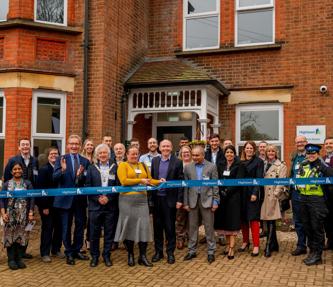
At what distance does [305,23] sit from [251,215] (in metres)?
5.95

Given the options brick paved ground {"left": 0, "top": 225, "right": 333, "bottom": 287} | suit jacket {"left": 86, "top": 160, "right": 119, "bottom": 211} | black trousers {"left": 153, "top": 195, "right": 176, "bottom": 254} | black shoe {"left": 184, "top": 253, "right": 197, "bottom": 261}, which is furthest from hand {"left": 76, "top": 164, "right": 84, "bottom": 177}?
black shoe {"left": 184, "top": 253, "right": 197, "bottom": 261}

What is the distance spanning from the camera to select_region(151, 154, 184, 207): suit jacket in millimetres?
6886

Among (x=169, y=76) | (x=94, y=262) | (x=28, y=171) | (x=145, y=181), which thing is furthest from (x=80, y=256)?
(x=169, y=76)

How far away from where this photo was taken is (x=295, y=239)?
830 cm

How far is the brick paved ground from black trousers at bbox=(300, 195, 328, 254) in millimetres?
317

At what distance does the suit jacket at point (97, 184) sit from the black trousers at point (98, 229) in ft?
0.25

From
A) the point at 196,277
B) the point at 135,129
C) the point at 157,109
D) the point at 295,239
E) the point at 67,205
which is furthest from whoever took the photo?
the point at 135,129

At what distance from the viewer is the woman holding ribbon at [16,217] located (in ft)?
21.5

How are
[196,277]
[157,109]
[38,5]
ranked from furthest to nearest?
[157,109], [38,5], [196,277]

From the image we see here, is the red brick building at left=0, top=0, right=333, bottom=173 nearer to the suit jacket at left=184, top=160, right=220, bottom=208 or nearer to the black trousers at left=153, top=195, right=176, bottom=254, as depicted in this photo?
the suit jacket at left=184, top=160, right=220, bottom=208

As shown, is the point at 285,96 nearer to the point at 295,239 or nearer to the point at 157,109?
the point at 157,109

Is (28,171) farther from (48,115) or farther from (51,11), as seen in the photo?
(51,11)

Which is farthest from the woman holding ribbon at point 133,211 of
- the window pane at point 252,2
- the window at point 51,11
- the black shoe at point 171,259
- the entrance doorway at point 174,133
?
the window pane at point 252,2

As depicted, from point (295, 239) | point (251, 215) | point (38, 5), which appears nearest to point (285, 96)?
point (295, 239)
